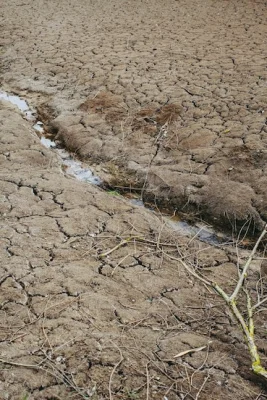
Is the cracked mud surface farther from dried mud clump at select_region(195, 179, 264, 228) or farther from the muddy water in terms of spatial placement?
the muddy water

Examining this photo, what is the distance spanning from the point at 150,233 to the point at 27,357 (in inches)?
51.6

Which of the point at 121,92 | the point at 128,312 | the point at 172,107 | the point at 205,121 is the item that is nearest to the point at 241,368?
the point at 128,312

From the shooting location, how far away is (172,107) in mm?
4691

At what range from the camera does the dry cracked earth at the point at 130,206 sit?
6.63ft

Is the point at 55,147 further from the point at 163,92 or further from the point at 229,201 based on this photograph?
the point at 229,201

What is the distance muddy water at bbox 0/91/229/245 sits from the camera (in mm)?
3377

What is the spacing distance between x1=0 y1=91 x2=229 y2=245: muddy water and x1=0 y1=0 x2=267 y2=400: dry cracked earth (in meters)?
0.09

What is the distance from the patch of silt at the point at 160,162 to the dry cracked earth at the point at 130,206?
13mm

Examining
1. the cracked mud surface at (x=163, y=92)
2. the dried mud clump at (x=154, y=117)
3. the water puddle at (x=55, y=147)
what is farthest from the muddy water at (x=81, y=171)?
the dried mud clump at (x=154, y=117)

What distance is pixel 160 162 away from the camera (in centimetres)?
402

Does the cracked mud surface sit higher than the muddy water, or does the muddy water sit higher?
the cracked mud surface

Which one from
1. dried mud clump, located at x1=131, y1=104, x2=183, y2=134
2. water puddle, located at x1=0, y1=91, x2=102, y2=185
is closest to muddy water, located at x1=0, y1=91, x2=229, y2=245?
water puddle, located at x1=0, y1=91, x2=102, y2=185

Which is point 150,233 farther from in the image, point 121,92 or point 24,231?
point 121,92

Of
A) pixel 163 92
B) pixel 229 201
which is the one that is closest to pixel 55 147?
pixel 163 92
